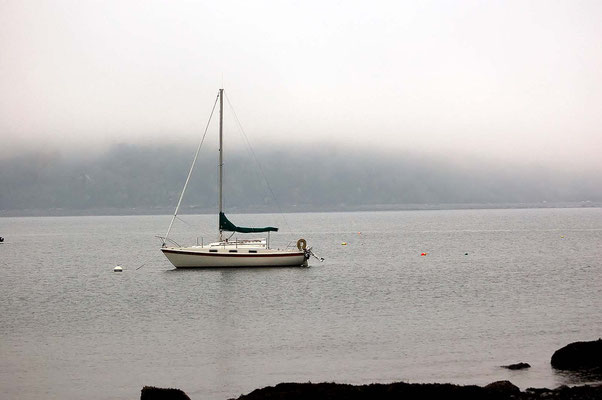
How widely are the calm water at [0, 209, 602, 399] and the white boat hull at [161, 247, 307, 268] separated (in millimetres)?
1308

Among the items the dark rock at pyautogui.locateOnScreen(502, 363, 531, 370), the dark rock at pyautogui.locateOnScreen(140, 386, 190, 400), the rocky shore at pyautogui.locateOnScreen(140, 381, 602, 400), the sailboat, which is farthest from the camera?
the sailboat

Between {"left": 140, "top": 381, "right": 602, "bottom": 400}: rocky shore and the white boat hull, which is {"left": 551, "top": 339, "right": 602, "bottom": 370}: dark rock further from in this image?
the white boat hull

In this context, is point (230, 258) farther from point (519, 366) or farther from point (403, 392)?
point (403, 392)

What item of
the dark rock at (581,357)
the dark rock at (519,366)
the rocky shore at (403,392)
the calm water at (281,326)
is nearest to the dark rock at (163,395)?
the rocky shore at (403,392)

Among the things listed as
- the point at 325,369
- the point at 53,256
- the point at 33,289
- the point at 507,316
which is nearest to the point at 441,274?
the point at 507,316

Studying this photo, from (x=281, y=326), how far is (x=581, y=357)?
18.5m

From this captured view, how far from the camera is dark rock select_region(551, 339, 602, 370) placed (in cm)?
2995

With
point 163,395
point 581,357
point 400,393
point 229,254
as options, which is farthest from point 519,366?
point 229,254

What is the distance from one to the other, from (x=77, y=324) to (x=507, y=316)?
85.3 ft

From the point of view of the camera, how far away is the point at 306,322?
45.3 meters

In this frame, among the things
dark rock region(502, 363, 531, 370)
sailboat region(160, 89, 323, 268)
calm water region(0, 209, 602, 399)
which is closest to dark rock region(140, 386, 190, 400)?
calm water region(0, 209, 602, 399)

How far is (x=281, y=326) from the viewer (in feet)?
145

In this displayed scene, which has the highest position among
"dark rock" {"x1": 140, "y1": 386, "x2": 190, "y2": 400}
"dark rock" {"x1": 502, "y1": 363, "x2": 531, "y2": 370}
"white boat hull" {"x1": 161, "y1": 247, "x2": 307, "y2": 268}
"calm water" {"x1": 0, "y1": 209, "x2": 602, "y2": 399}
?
"white boat hull" {"x1": 161, "y1": 247, "x2": 307, "y2": 268}

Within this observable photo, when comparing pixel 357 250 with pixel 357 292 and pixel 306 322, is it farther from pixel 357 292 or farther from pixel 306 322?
pixel 306 322
